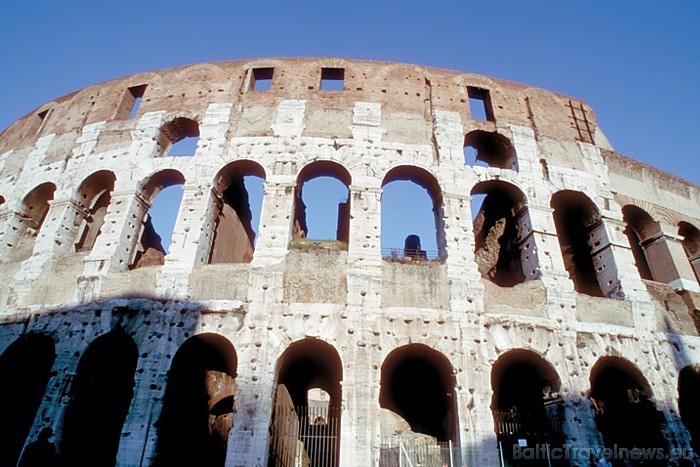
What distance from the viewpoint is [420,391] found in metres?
9.80

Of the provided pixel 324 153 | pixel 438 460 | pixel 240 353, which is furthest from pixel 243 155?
pixel 438 460

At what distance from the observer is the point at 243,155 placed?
33.1 feet

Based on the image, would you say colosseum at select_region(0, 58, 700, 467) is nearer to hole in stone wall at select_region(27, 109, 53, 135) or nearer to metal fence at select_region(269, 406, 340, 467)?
metal fence at select_region(269, 406, 340, 467)

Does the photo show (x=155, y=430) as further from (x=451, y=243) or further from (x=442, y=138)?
(x=442, y=138)

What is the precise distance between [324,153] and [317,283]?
3.18m

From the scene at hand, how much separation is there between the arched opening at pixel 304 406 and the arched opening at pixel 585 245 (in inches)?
250

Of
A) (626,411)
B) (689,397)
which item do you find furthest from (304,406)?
(689,397)

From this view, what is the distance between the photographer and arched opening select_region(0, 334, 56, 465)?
28.9ft

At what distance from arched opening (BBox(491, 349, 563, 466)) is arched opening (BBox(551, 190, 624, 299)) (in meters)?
2.63

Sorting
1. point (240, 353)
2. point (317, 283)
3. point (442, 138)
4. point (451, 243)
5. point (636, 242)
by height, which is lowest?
point (240, 353)

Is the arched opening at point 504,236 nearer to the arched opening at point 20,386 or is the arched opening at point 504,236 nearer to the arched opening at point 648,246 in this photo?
the arched opening at point 648,246

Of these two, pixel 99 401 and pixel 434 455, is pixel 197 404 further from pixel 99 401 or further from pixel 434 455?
pixel 434 455

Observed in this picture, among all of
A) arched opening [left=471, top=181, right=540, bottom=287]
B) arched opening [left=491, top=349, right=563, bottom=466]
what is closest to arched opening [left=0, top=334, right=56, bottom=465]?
arched opening [left=491, top=349, right=563, bottom=466]

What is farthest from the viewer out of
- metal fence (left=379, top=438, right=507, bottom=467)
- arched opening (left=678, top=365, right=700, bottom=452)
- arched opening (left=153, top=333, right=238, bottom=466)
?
arched opening (left=678, top=365, right=700, bottom=452)
